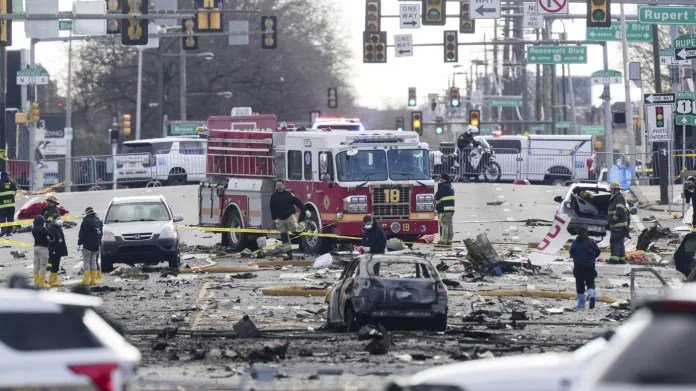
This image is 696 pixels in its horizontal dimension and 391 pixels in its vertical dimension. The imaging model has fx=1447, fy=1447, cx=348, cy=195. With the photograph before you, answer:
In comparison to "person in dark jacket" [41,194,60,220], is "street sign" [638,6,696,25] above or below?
above

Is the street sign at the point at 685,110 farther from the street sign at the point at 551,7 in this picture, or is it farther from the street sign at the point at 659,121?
→ the street sign at the point at 551,7

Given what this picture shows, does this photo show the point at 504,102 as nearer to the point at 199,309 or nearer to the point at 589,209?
the point at 589,209

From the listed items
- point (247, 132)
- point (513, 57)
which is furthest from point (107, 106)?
point (247, 132)

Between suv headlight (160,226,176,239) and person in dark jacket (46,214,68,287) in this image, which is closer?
person in dark jacket (46,214,68,287)

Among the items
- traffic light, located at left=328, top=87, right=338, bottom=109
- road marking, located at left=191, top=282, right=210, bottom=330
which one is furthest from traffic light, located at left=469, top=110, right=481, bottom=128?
road marking, located at left=191, top=282, right=210, bottom=330

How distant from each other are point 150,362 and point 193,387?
2.52 m

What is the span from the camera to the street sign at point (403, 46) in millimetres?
53406

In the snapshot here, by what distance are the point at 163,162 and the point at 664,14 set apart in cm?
2733

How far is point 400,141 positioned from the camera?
31703 millimetres

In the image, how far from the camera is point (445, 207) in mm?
33094

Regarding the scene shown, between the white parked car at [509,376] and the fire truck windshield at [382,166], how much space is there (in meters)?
22.3

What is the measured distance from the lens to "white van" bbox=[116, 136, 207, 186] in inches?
2228

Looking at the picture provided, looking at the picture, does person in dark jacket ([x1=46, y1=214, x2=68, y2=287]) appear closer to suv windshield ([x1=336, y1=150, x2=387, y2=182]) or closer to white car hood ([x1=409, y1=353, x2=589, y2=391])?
suv windshield ([x1=336, y1=150, x2=387, y2=182])

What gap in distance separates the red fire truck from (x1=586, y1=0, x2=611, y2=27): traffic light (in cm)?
600
